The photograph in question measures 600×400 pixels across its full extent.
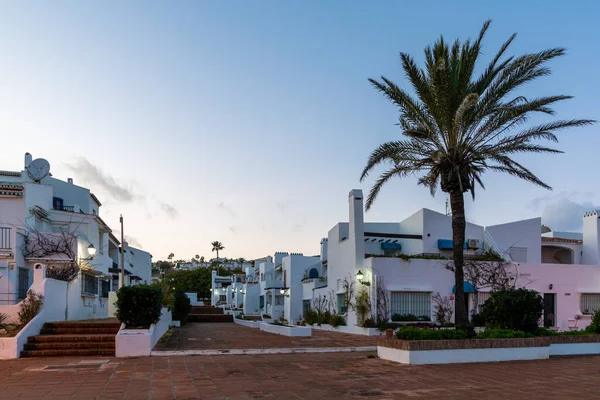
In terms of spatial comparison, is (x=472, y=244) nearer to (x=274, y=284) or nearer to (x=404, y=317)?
(x=404, y=317)

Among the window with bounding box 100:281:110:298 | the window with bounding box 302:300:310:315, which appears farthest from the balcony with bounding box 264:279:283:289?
the window with bounding box 100:281:110:298

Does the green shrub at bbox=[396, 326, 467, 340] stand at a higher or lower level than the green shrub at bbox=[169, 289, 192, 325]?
higher

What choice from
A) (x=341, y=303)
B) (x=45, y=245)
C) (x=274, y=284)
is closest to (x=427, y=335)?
(x=341, y=303)

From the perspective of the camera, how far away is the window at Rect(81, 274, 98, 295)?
79.4 ft

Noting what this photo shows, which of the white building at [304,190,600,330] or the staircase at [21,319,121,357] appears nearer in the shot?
the staircase at [21,319,121,357]

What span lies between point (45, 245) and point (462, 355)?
19.1 metres

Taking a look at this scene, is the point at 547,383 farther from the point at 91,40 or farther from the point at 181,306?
the point at 181,306

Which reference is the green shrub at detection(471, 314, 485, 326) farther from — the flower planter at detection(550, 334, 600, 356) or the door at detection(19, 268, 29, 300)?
the door at detection(19, 268, 29, 300)

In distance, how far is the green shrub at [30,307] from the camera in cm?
1529

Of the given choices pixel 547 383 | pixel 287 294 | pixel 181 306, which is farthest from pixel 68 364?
pixel 287 294

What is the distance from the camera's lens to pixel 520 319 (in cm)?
1480

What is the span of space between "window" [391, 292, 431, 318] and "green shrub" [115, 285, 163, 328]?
1321 cm

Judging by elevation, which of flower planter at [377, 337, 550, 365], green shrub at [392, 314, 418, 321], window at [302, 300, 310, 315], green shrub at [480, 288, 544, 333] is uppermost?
green shrub at [480, 288, 544, 333]

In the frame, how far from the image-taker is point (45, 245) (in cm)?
2355
